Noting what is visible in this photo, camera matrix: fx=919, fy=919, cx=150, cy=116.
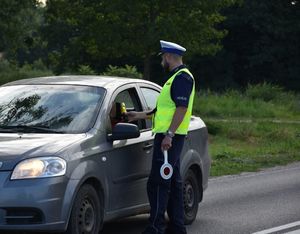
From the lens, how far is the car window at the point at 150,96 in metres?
9.48

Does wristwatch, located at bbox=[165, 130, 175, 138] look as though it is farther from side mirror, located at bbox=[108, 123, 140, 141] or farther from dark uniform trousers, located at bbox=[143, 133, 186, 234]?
side mirror, located at bbox=[108, 123, 140, 141]

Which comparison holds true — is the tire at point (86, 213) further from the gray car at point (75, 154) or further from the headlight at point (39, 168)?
the headlight at point (39, 168)

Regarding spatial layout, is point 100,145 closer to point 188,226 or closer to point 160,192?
point 160,192

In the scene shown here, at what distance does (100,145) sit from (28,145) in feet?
2.52

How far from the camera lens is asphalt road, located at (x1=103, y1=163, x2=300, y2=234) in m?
9.62

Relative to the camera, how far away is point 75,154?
302 inches

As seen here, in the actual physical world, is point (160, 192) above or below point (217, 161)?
above

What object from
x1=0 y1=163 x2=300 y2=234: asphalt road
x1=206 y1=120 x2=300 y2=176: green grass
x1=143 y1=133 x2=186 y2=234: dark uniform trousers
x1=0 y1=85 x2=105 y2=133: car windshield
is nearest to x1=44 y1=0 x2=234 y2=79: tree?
x1=206 y1=120 x2=300 y2=176: green grass

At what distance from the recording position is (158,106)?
28.3ft

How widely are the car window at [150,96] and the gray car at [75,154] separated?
0.02 meters

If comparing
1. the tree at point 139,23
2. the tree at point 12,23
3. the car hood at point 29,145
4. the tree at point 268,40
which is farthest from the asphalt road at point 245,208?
the tree at point 268,40

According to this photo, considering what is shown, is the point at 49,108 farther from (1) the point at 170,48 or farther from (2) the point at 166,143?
(1) the point at 170,48

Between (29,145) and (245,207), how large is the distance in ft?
14.5

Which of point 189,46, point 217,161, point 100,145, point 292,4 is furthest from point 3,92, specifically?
point 292,4
